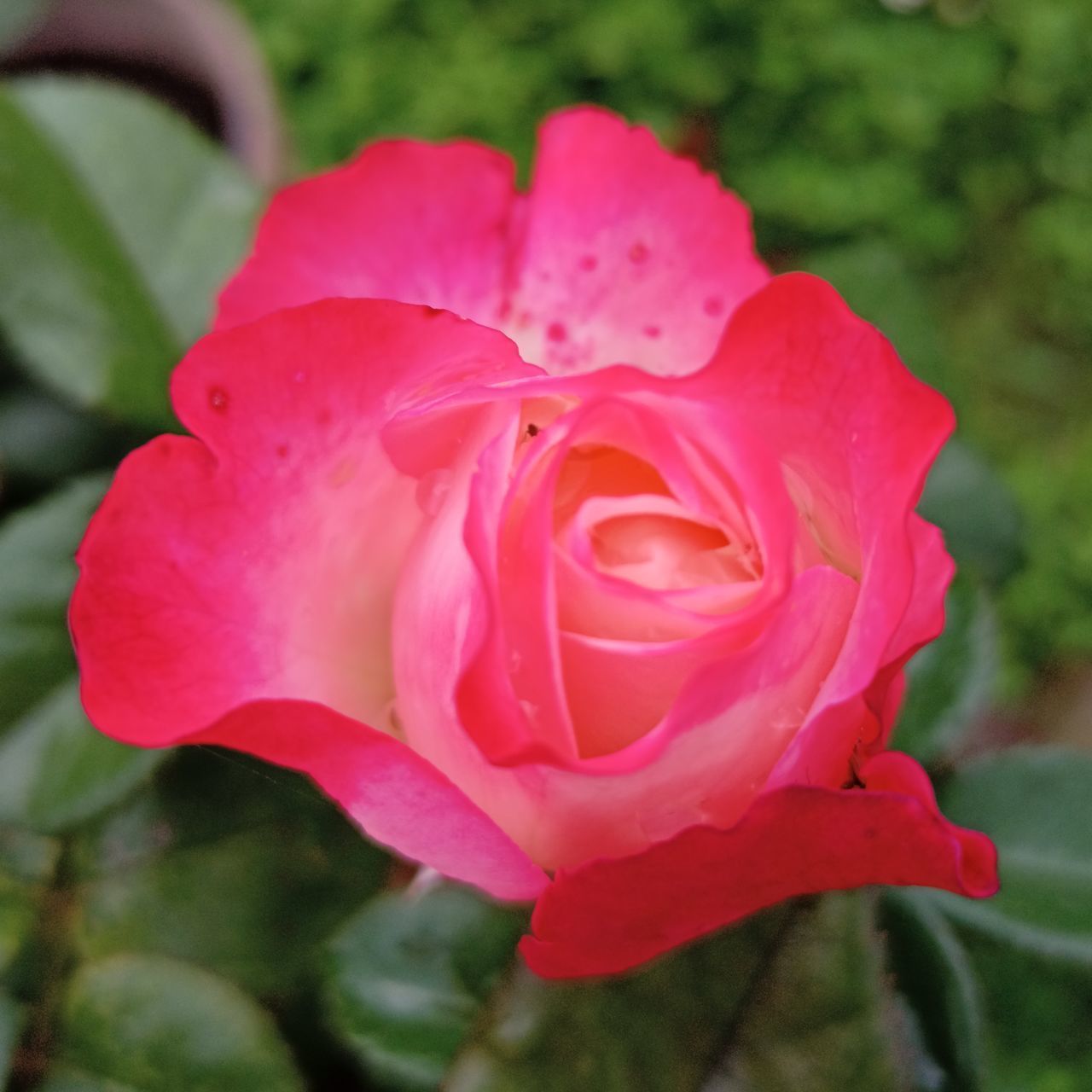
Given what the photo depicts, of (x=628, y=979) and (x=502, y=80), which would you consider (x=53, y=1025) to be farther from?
(x=502, y=80)

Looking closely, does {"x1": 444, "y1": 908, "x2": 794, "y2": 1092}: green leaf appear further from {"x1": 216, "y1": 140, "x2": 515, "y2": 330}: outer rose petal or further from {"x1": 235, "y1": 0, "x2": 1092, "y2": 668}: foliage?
{"x1": 235, "y1": 0, "x2": 1092, "y2": 668}: foliage

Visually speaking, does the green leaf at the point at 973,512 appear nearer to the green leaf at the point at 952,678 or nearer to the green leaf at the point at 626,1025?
the green leaf at the point at 952,678

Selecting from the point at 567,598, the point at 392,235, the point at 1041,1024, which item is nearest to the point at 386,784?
the point at 567,598

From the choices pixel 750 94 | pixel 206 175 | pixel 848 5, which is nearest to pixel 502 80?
pixel 750 94

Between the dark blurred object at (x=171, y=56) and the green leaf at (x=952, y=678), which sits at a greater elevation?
the dark blurred object at (x=171, y=56)

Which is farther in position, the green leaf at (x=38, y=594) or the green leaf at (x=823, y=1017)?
the green leaf at (x=38, y=594)

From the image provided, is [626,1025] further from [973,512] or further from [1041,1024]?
[1041,1024]

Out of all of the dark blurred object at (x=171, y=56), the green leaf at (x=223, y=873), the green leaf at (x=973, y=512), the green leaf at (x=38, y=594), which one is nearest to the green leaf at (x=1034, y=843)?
the green leaf at (x=973, y=512)
